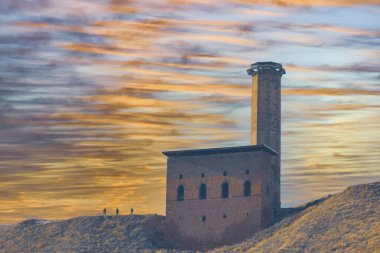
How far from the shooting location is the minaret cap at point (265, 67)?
64.8m

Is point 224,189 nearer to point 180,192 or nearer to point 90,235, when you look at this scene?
point 180,192

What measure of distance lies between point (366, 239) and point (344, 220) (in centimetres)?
361

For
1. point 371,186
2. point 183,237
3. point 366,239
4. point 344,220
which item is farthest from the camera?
point 183,237

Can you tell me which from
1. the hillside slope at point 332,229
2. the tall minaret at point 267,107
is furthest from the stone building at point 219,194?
the hillside slope at point 332,229

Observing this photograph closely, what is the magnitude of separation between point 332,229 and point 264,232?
6.30 m

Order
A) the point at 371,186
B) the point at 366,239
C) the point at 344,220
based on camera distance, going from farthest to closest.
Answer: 1. the point at 371,186
2. the point at 344,220
3. the point at 366,239

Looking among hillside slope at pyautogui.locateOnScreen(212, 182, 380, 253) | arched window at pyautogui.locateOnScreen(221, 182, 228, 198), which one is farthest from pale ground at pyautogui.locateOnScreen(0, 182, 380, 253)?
arched window at pyautogui.locateOnScreen(221, 182, 228, 198)

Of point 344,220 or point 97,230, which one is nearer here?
point 344,220

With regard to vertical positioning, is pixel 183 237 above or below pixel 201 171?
below

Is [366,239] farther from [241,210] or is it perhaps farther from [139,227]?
[139,227]

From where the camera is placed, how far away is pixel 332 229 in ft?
164

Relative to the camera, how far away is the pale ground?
4862cm

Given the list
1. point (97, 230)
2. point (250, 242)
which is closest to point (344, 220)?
point (250, 242)

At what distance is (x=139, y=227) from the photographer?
→ 6116cm
